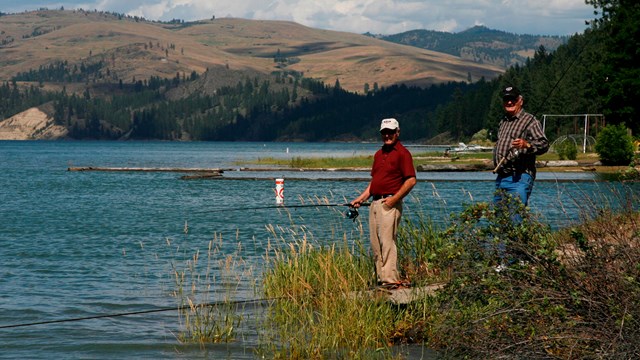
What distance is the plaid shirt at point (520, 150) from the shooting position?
12.5 meters

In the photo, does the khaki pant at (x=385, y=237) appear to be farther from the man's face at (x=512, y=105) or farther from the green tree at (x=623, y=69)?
the green tree at (x=623, y=69)

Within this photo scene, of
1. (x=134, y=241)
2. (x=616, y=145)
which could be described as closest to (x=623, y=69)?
(x=616, y=145)

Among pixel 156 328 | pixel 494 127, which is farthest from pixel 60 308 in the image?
pixel 494 127

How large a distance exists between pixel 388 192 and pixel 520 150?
1718mm

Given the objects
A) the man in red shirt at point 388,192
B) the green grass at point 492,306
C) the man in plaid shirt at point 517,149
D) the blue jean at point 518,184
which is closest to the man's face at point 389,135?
the man in red shirt at point 388,192

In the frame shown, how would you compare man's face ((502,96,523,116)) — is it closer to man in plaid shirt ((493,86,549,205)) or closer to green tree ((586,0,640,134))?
man in plaid shirt ((493,86,549,205))

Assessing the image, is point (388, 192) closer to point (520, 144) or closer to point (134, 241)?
point (520, 144)

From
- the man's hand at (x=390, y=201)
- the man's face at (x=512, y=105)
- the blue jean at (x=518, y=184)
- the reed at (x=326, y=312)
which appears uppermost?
the man's face at (x=512, y=105)

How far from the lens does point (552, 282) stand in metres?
9.00

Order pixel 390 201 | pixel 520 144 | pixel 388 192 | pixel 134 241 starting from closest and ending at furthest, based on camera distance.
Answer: pixel 520 144
pixel 390 201
pixel 388 192
pixel 134 241

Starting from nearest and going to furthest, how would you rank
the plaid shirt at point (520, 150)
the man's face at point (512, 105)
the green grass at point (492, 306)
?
the green grass at point (492, 306) < the plaid shirt at point (520, 150) < the man's face at point (512, 105)

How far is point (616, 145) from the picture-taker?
214ft

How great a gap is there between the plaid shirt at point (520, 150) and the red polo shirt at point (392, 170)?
3.94ft

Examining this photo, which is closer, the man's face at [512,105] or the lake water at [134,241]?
the man's face at [512,105]
